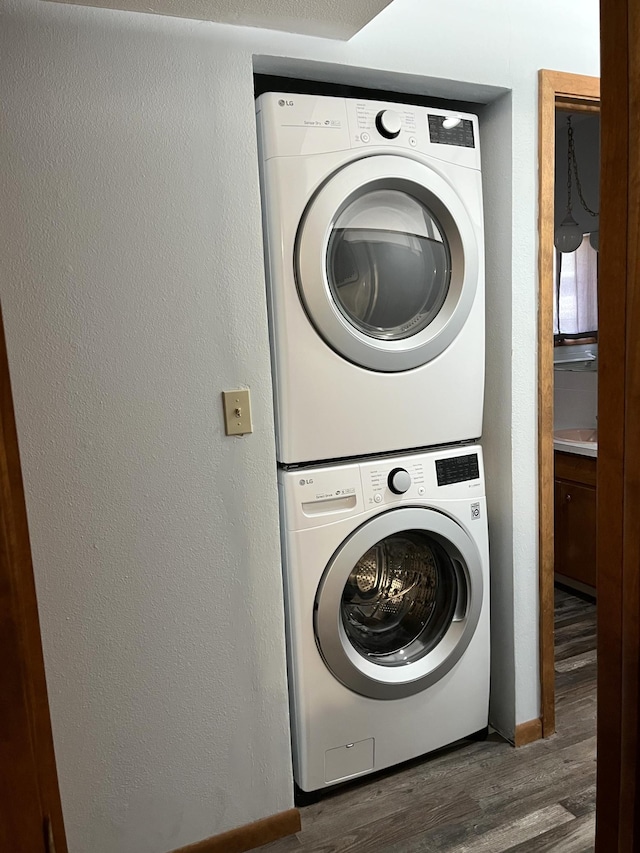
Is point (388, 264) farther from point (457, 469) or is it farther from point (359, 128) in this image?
point (457, 469)

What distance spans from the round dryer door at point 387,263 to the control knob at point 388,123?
67 mm

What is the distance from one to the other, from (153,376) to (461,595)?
1.14 m

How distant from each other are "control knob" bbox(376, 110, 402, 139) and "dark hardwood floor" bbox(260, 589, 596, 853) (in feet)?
6.17

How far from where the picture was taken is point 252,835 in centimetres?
171

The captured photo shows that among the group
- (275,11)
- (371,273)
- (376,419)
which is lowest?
(376,419)

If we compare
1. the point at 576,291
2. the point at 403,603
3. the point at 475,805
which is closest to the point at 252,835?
the point at 475,805

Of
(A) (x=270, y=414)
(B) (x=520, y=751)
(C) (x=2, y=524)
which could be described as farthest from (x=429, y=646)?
(C) (x=2, y=524)

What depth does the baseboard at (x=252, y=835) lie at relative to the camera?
5.48 feet

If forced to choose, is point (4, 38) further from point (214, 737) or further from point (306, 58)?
point (214, 737)

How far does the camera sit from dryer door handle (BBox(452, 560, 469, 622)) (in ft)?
6.33

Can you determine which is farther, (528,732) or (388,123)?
(528,732)

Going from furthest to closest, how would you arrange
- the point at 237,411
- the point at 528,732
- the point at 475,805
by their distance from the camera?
the point at 528,732 < the point at 475,805 < the point at 237,411

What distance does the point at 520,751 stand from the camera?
2.04 meters

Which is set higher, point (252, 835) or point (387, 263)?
point (387, 263)
